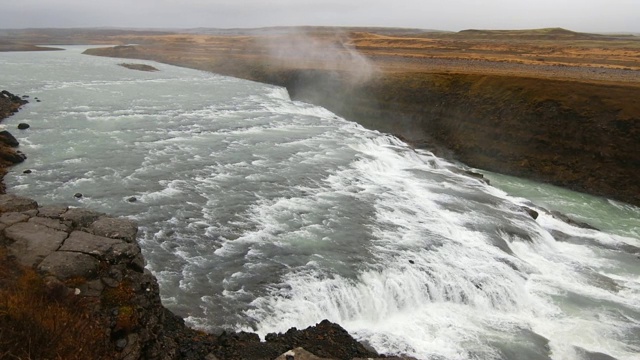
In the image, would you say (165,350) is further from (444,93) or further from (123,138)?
(444,93)

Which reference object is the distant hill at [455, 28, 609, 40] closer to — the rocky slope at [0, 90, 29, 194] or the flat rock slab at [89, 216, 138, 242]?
the rocky slope at [0, 90, 29, 194]

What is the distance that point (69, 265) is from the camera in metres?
9.31

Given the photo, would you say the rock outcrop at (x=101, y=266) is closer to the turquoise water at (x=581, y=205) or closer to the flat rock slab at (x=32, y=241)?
the flat rock slab at (x=32, y=241)

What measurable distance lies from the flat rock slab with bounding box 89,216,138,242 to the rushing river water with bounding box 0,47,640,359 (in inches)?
105

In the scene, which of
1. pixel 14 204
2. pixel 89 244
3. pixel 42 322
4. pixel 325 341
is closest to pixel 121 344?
pixel 42 322

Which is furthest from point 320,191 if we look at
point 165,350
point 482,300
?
point 165,350

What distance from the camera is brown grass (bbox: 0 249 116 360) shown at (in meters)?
6.25

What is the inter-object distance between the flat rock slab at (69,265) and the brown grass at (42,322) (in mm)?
404

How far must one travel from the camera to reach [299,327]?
496 inches

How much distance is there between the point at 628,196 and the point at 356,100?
85.2 feet

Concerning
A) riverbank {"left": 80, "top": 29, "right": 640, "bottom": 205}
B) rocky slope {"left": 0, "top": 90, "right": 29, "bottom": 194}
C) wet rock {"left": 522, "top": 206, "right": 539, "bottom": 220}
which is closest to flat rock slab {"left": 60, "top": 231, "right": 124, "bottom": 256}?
rocky slope {"left": 0, "top": 90, "right": 29, "bottom": 194}

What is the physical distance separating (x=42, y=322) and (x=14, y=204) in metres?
7.19

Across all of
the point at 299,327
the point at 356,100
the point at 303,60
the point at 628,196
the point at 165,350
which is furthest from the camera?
the point at 303,60

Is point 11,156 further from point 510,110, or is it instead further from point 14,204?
point 510,110
